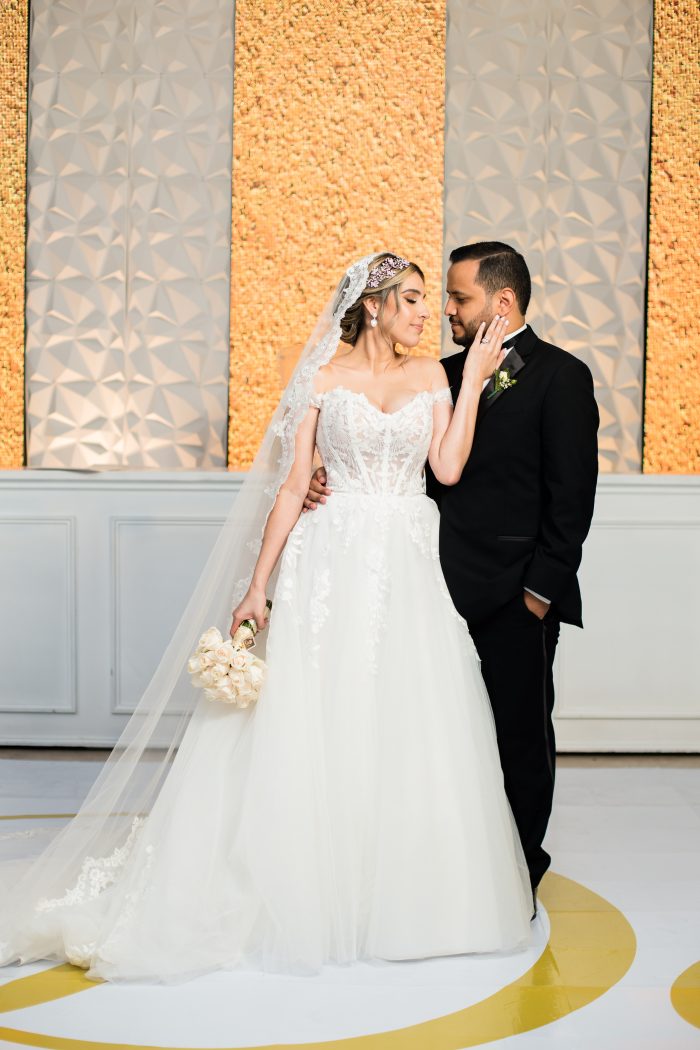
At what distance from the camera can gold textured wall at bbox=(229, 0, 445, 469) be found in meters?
4.86

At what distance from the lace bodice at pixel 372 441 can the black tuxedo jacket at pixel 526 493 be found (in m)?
0.14

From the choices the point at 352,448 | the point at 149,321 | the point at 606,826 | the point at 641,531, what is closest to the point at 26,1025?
the point at 352,448

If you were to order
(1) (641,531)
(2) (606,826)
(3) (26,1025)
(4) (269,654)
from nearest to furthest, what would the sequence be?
(3) (26,1025) < (4) (269,654) < (2) (606,826) < (1) (641,531)

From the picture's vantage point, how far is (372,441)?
276 cm

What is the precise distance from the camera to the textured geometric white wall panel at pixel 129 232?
489 cm

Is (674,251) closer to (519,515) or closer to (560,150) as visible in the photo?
(560,150)

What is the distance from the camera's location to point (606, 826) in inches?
142

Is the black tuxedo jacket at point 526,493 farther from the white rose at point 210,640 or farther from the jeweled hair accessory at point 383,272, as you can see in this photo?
the white rose at point 210,640

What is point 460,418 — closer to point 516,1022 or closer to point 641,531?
point 516,1022

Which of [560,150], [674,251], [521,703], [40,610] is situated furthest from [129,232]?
[521,703]

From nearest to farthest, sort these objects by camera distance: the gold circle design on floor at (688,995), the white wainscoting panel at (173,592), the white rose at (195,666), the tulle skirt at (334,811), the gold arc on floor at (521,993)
A: the gold arc on floor at (521,993) < the gold circle design on floor at (688,995) < the tulle skirt at (334,811) < the white rose at (195,666) < the white wainscoting panel at (173,592)

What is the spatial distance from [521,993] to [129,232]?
3.72 meters

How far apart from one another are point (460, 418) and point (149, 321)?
260 centimetres

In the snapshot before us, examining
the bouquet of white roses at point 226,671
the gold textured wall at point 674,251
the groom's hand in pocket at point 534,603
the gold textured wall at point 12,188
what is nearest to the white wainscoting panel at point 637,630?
the gold textured wall at point 674,251
